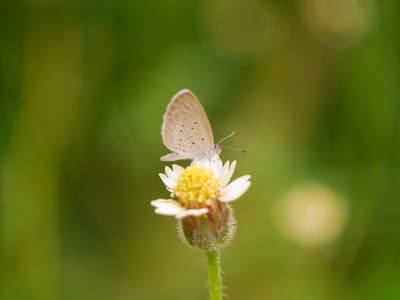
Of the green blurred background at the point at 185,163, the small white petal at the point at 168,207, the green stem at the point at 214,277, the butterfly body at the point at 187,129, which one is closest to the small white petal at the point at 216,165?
the butterfly body at the point at 187,129

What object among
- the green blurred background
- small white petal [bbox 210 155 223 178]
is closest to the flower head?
small white petal [bbox 210 155 223 178]

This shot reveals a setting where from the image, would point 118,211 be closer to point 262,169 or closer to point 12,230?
point 12,230

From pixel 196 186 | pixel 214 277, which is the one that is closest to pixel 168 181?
pixel 196 186

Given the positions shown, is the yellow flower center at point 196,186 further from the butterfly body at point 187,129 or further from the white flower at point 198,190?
the butterfly body at point 187,129

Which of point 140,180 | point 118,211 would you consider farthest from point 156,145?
point 118,211

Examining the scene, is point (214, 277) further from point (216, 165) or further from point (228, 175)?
point (216, 165)

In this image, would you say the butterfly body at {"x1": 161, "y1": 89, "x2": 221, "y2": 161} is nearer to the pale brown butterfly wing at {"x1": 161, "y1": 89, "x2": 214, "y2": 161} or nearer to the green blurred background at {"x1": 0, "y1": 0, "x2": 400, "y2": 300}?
the pale brown butterfly wing at {"x1": 161, "y1": 89, "x2": 214, "y2": 161}
